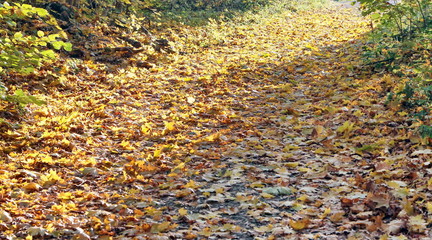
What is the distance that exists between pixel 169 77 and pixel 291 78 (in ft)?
9.87

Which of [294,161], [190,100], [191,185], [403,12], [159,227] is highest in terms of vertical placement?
[403,12]

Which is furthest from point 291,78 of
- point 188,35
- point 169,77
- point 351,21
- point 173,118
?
point 351,21

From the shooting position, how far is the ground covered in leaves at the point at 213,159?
3.62 m

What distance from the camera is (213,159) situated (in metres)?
5.39

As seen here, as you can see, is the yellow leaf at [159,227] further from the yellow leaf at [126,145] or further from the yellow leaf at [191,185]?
the yellow leaf at [126,145]

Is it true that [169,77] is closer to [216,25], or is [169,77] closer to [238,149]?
[238,149]

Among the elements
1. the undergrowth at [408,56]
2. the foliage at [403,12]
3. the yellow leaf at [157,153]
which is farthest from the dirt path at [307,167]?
the foliage at [403,12]

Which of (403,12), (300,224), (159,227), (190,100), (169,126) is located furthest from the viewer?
(403,12)

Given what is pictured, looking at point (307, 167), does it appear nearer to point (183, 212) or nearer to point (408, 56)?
point (183, 212)

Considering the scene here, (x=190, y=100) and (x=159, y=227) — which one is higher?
(x=190, y=100)

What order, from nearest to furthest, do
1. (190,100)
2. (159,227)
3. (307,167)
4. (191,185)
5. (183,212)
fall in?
1. (159,227)
2. (183,212)
3. (191,185)
4. (307,167)
5. (190,100)

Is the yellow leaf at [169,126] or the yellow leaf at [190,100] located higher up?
the yellow leaf at [190,100]

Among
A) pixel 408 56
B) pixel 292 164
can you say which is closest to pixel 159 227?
pixel 292 164

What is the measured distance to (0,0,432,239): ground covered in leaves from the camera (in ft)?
11.9
